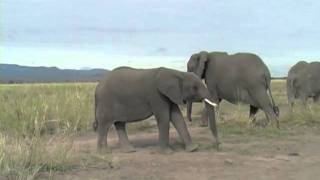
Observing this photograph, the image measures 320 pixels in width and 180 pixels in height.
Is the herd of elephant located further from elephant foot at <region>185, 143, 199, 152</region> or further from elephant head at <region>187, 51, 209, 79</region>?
elephant head at <region>187, 51, 209, 79</region>

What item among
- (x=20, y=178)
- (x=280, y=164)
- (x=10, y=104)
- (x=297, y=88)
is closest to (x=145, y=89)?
(x=280, y=164)

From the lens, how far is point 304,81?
885 inches

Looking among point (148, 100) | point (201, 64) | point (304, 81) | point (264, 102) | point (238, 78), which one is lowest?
point (264, 102)

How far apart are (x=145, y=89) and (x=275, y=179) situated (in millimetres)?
3322

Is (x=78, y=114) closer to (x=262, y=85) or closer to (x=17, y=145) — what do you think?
(x=262, y=85)

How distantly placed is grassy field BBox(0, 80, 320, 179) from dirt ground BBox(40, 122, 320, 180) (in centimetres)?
30

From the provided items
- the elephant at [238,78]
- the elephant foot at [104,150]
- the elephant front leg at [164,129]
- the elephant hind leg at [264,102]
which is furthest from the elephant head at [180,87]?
the elephant hind leg at [264,102]

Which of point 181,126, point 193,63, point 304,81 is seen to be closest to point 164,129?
point 181,126

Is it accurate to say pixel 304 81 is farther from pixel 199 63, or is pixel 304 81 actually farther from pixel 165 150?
pixel 165 150

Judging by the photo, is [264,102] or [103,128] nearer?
[103,128]

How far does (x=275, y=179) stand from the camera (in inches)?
356

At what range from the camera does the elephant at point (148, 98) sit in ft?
37.4

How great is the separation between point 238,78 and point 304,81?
24.8 ft

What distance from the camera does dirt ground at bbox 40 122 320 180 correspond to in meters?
9.16
